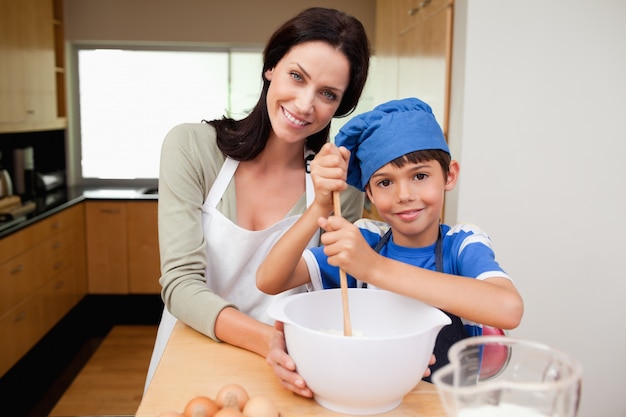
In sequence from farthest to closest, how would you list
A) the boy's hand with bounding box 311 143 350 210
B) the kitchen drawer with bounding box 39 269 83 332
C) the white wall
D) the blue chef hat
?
the kitchen drawer with bounding box 39 269 83 332, the white wall, the blue chef hat, the boy's hand with bounding box 311 143 350 210

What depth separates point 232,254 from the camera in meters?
1.42

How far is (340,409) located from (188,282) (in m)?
0.49

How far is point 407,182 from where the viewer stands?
108 centimetres

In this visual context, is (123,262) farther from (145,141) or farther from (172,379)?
(172,379)

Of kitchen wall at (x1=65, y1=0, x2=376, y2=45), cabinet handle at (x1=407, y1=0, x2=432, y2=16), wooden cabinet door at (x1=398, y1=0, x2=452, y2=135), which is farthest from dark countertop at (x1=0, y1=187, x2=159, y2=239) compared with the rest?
cabinet handle at (x1=407, y1=0, x2=432, y2=16)

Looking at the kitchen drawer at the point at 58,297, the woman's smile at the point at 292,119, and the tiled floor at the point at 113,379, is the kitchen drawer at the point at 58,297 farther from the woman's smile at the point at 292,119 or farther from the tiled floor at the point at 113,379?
the woman's smile at the point at 292,119

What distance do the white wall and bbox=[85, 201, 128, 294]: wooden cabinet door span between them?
255 centimetres

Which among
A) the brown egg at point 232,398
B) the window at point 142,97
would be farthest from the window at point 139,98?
the brown egg at point 232,398

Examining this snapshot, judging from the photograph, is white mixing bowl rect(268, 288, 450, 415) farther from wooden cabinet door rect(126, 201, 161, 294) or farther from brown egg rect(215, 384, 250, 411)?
wooden cabinet door rect(126, 201, 161, 294)

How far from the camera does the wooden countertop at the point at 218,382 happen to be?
835 millimetres

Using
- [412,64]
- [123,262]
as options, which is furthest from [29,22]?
[412,64]

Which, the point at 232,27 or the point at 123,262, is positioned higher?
the point at 232,27

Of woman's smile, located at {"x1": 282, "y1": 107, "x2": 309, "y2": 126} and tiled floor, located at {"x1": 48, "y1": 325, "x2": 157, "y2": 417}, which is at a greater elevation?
woman's smile, located at {"x1": 282, "y1": 107, "x2": 309, "y2": 126}

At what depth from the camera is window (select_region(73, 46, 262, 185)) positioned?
14.6 feet
